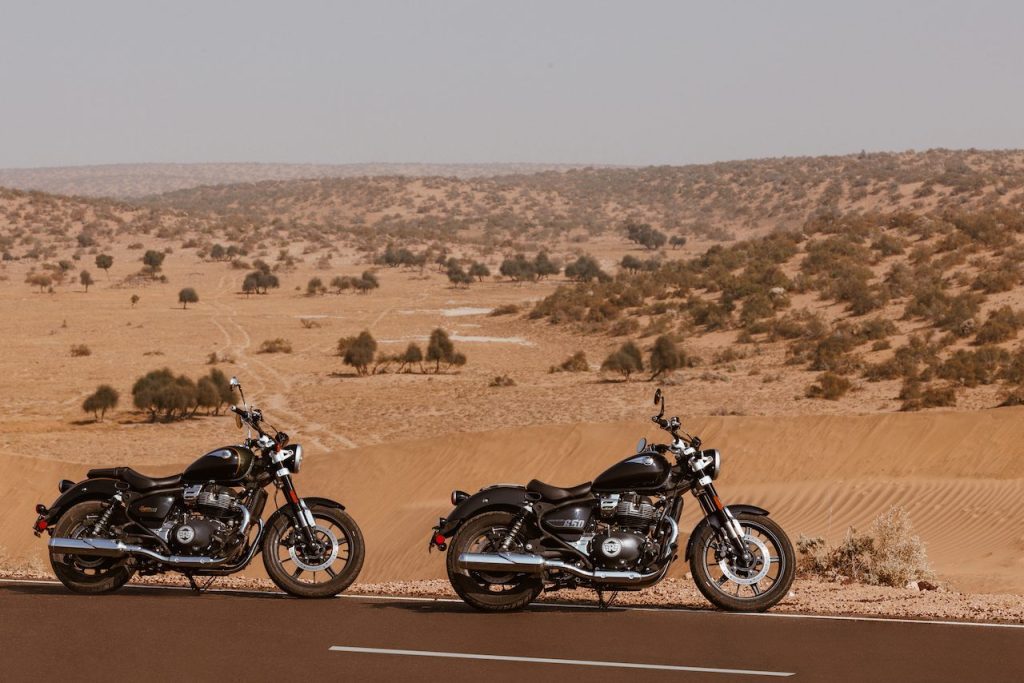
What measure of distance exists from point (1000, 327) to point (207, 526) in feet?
101

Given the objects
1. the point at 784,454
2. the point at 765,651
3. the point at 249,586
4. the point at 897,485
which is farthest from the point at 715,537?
the point at 784,454

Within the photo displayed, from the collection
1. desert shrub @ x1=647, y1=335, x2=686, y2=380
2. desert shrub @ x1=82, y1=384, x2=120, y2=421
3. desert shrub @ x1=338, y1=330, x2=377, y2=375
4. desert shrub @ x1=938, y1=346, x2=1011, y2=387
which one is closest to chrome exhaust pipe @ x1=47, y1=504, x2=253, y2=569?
desert shrub @ x1=82, y1=384, x2=120, y2=421

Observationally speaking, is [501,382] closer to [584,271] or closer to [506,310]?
[506,310]

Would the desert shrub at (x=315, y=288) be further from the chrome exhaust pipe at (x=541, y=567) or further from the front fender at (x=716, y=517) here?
the front fender at (x=716, y=517)

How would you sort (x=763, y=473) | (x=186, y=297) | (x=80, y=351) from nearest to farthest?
(x=763, y=473), (x=80, y=351), (x=186, y=297)

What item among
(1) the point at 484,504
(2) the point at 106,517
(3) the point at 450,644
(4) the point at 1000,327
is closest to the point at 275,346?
(4) the point at 1000,327

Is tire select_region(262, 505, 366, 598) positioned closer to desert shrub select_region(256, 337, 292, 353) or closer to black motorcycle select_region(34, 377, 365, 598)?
black motorcycle select_region(34, 377, 365, 598)

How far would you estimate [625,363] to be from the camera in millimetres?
37312

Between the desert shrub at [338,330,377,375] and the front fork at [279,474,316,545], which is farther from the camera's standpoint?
the desert shrub at [338,330,377,375]

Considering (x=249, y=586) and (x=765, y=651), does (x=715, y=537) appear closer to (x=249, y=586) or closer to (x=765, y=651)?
(x=765, y=651)

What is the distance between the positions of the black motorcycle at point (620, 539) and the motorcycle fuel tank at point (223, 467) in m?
1.58

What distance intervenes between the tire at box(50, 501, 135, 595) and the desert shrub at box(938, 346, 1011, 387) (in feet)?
83.6

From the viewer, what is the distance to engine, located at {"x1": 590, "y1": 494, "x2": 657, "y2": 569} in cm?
930

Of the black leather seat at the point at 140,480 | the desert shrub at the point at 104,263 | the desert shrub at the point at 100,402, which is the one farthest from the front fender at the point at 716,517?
the desert shrub at the point at 104,263
